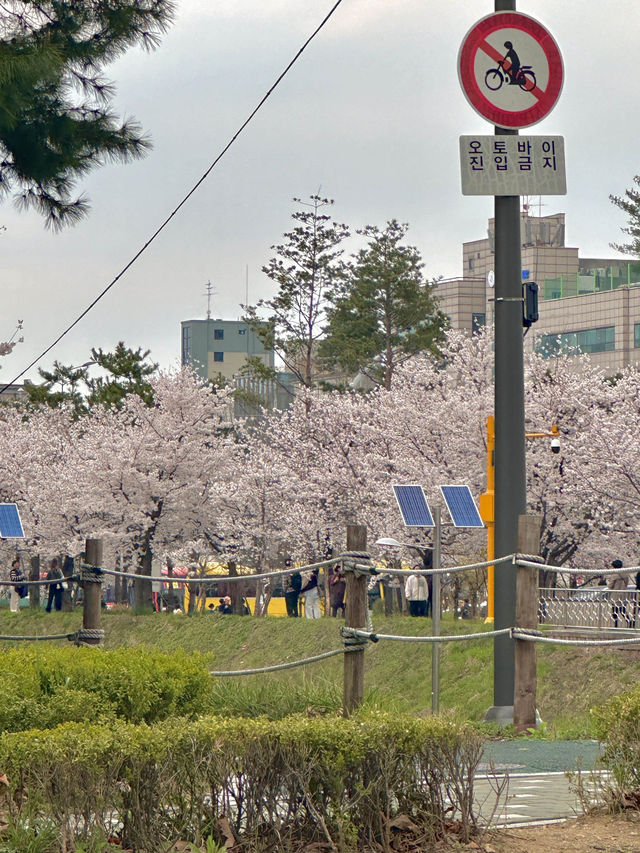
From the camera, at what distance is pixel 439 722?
17.5ft

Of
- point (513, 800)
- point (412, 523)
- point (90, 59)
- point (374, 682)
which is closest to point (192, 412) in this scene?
point (374, 682)

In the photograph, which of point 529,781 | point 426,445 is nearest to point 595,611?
point 529,781

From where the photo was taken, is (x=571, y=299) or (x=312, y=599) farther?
(x=571, y=299)

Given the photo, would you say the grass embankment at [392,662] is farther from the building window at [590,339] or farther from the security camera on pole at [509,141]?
the building window at [590,339]

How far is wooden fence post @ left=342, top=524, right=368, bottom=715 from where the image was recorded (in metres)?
7.57

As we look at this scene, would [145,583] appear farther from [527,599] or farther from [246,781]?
[246,781]

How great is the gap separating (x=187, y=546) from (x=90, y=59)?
32929 mm

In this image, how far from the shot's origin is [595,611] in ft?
70.9

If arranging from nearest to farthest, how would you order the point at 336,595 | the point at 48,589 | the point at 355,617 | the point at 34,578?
the point at 355,617 < the point at 336,595 < the point at 48,589 < the point at 34,578

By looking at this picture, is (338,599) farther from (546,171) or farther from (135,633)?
(546,171)

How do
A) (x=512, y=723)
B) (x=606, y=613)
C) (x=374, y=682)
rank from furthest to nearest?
(x=374, y=682)
(x=606, y=613)
(x=512, y=723)

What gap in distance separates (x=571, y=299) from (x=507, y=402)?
82522 millimetres

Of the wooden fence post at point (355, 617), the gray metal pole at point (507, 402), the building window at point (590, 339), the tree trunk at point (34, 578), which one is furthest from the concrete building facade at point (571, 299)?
the wooden fence post at point (355, 617)

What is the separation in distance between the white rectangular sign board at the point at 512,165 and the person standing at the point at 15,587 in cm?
3564
